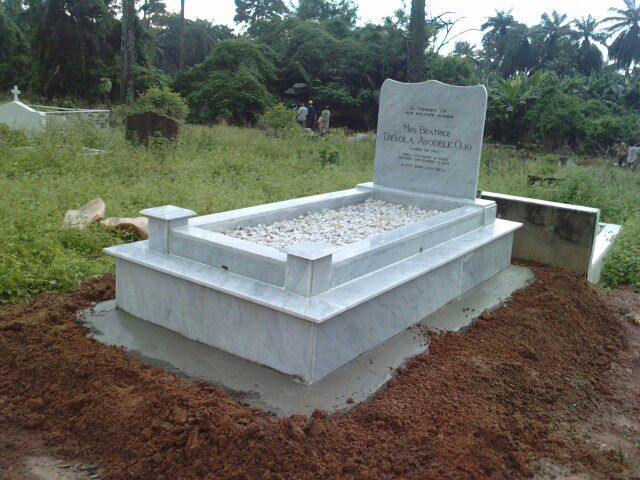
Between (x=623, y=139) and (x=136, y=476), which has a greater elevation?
(x=623, y=139)

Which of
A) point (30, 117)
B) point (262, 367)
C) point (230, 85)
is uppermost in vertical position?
point (230, 85)

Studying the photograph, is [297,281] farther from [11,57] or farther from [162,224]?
[11,57]

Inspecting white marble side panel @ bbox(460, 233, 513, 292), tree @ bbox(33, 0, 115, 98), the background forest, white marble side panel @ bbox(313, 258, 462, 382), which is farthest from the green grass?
tree @ bbox(33, 0, 115, 98)

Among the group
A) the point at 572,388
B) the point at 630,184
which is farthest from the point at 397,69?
the point at 572,388

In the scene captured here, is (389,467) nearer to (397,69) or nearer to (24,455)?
(24,455)

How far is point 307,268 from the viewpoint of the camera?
3670 mm

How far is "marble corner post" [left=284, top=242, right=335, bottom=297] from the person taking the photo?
12.0 feet

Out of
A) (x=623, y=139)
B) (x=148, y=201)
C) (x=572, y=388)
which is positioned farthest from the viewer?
(x=623, y=139)

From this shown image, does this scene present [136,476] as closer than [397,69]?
Yes

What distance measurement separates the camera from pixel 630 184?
11.4m

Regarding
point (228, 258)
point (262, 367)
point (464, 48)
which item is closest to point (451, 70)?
point (228, 258)

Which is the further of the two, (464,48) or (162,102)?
(464,48)

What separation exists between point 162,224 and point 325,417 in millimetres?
1932

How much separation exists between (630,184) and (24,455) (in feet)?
36.6
